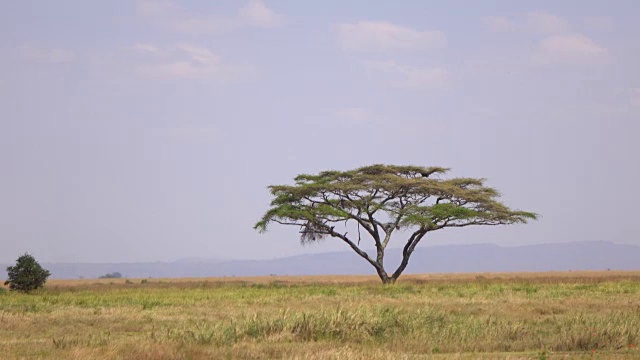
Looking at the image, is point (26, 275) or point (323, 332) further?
point (26, 275)

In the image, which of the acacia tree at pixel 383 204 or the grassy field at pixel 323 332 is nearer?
the grassy field at pixel 323 332

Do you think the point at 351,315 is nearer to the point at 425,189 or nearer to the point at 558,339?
the point at 558,339

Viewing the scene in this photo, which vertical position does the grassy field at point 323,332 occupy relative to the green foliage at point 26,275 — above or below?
below

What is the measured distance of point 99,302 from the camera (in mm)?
36406

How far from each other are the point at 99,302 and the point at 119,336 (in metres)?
14.4

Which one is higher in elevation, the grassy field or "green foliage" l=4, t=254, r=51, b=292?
"green foliage" l=4, t=254, r=51, b=292

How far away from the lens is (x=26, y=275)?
47594 millimetres

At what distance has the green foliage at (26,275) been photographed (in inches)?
1869

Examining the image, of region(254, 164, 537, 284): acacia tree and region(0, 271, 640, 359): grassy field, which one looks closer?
region(0, 271, 640, 359): grassy field

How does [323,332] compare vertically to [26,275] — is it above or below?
below

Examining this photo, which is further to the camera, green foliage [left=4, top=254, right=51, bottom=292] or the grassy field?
green foliage [left=4, top=254, right=51, bottom=292]

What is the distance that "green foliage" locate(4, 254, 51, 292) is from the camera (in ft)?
156

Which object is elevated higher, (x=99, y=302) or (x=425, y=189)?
(x=425, y=189)

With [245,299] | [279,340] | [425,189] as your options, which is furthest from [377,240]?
[279,340]
